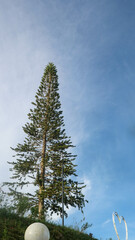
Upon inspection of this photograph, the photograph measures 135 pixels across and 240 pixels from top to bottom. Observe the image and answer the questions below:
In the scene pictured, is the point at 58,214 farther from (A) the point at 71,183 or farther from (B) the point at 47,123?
(B) the point at 47,123

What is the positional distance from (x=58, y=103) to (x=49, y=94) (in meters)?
1.89

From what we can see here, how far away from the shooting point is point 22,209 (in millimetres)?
9305

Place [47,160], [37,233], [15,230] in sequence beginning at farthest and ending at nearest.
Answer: [47,160] < [15,230] < [37,233]

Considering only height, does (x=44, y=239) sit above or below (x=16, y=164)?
below

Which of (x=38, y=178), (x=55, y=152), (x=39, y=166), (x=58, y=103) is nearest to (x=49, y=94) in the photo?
(x=58, y=103)

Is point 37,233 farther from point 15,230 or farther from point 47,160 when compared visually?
point 47,160

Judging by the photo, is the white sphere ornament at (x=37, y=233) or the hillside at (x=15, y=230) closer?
the white sphere ornament at (x=37, y=233)

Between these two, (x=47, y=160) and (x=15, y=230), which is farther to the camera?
(x=47, y=160)

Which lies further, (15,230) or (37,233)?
(15,230)

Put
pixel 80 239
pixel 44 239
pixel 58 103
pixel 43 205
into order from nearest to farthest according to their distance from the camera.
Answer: pixel 44 239
pixel 80 239
pixel 43 205
pixel 58 103

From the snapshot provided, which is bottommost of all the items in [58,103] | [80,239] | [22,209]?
[80,239]

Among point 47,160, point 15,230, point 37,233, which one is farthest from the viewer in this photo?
point 47,160

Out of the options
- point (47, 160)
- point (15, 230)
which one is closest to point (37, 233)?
point (15, 230)

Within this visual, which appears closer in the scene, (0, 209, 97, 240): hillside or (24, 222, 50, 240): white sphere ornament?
(24, 222, 50, 240): white sphere ornament
